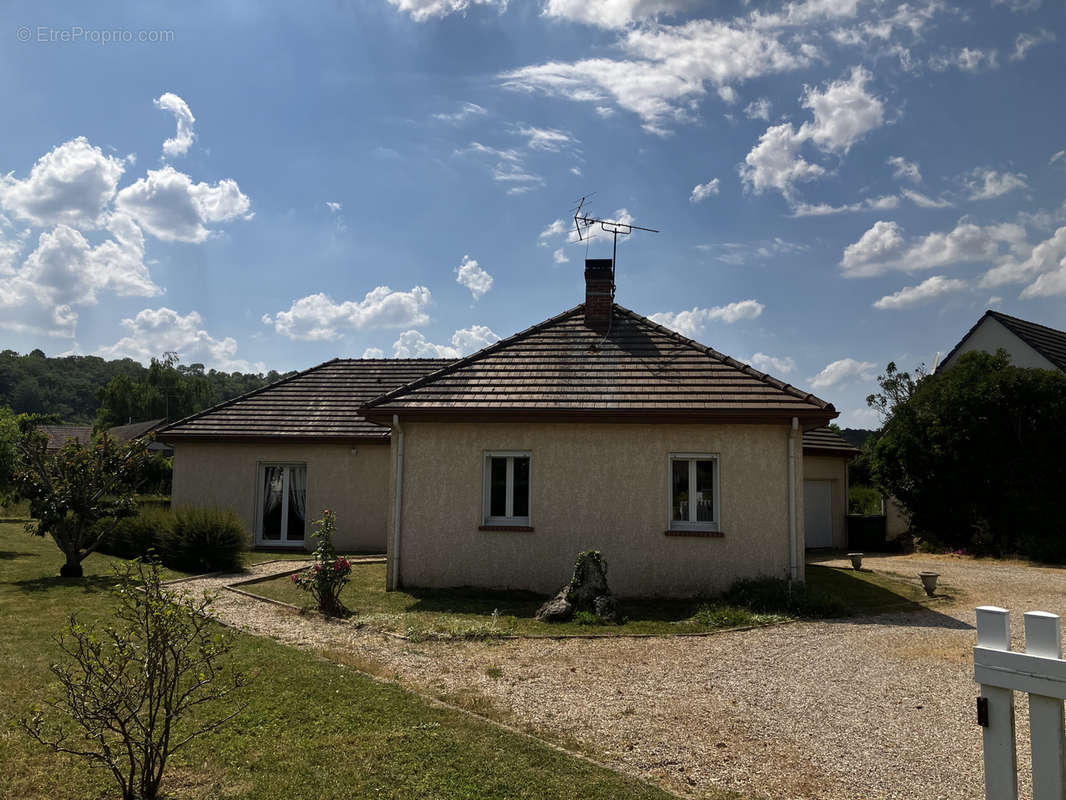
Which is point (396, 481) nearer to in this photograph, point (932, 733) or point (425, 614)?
point (425, 614)

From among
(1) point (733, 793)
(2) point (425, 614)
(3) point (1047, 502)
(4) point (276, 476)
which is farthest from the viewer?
(4) point (276, 476)

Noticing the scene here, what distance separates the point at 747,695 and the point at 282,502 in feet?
51.4

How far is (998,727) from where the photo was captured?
2.98 metres

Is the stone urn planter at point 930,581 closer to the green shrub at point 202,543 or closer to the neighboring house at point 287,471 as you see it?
the neighboring house at point 287,471

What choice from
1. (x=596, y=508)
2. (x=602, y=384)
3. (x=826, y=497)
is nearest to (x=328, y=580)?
(x=596, y=508)

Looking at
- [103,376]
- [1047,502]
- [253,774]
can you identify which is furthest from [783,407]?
[103,376]

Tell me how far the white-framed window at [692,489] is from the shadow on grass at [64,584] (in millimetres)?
9710

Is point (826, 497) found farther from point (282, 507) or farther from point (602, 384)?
point (282, 507)

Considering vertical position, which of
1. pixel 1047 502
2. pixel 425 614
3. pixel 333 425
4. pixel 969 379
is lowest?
pixel 425 614

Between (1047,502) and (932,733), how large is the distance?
16.3 meters

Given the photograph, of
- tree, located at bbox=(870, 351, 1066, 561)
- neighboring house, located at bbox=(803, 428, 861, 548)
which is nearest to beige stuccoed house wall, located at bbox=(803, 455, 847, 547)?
neighboring house, located at bbox=(803, 428, 861, 548)

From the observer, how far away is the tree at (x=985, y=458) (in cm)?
1856

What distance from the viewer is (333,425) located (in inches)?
769

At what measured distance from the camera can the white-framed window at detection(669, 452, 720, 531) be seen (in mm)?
12570
